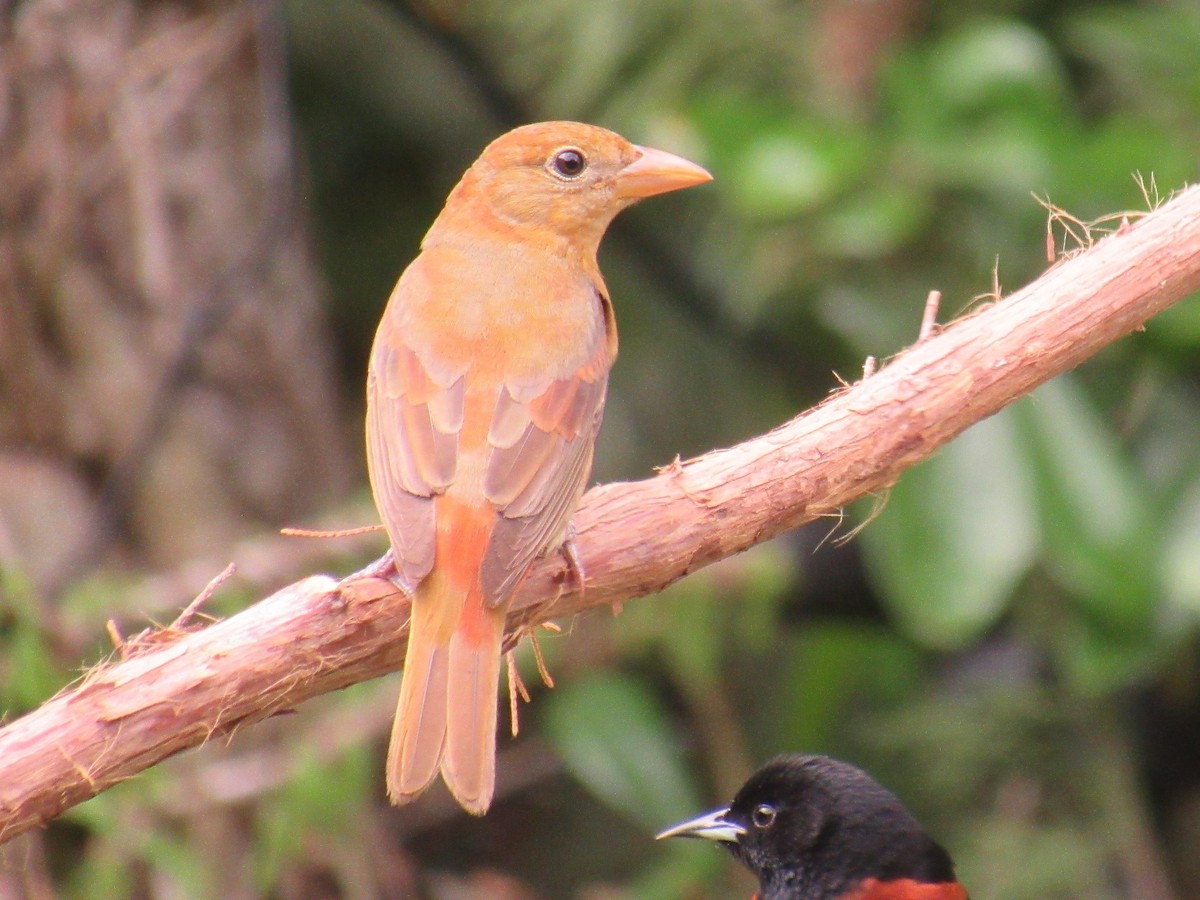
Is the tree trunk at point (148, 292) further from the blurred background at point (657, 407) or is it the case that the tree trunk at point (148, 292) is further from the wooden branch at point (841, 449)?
the wooden branch at point (841, 449)

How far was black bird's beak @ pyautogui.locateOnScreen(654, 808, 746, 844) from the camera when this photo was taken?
337 cm

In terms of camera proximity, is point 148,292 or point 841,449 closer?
point 841,449

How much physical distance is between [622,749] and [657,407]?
1.20 metres

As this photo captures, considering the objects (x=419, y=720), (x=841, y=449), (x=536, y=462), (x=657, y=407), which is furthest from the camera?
(x=657, y=407)

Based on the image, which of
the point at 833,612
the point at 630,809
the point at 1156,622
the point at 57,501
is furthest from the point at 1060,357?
the point at 57,501

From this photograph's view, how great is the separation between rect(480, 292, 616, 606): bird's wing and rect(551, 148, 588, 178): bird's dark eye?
1.83 feet

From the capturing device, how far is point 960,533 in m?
4.00

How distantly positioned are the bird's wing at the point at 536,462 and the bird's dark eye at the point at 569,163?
1.83 ft

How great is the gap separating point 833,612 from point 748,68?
64.3 inches

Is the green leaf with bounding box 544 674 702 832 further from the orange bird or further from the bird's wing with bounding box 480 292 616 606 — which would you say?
the bird's wing with bounding box 480 292 616 606

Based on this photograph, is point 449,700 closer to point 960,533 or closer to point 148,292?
point 960,533

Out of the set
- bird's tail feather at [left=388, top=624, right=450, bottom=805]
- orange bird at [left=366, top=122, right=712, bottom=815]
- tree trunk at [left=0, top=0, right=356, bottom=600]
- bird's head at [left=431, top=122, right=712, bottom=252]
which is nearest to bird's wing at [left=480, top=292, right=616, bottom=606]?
orange bird at [left=366, top=122, right=712, bottom=815]

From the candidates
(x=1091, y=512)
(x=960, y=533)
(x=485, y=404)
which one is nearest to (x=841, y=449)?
(x=485, y=404)

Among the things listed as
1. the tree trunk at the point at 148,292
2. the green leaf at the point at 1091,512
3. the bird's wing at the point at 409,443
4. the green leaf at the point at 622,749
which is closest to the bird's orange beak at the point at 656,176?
the bird's wing at the point at 409,443
